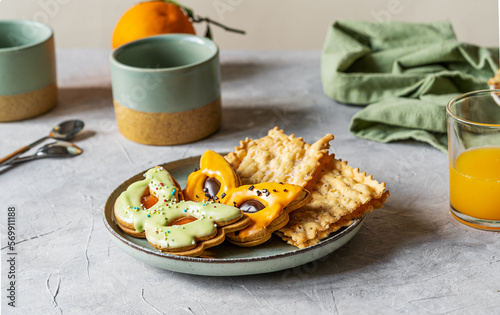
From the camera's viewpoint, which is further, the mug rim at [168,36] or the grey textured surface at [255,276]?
the mug rim at [168,36]

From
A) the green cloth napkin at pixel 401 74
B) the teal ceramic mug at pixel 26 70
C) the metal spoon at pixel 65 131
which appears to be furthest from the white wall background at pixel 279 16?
the metal spoon at pixel 65 131

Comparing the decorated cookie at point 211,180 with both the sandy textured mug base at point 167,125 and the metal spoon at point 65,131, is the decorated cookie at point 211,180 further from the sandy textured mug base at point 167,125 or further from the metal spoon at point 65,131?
the metal spoon at point 65,131

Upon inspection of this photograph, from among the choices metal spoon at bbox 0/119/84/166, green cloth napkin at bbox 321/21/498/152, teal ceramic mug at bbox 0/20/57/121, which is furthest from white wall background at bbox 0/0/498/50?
metal spoon at bbox 0/119/84/166

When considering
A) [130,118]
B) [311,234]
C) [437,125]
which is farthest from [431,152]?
[130,118]

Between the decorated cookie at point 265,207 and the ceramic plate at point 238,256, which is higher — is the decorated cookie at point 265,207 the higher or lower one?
the higher one

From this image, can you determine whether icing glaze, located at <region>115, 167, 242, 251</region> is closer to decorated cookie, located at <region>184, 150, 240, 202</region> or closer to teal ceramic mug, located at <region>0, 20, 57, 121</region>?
decorated cookie, located at <region>184, 150, 240, 202</region>

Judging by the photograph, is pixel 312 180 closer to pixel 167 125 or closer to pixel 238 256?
pixel 238 256
